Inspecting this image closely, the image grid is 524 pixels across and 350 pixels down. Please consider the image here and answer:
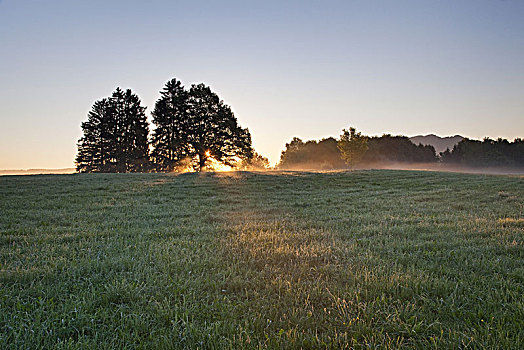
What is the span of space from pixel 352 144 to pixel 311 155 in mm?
45532

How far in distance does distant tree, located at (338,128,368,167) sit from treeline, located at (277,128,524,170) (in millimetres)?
226

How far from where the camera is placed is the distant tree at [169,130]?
47.1 metres

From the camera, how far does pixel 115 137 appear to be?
52219 mm

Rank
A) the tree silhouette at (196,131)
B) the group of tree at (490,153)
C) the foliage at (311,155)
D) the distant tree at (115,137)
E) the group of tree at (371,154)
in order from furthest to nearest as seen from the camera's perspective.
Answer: the foliage at (311,155), the group of tree at (371,154), the group of tree at (490,153), the distant tree at (115,137), the tree silhouette at (196,131)

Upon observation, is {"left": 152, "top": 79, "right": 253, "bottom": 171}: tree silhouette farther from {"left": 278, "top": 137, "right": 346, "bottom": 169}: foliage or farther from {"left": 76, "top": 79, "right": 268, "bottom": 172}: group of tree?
{"left": 278, "top": 137, "right": 346, "bottom": 169}: foliage

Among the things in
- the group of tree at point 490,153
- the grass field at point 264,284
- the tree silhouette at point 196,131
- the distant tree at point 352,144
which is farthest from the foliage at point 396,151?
the grass field at point 264,284

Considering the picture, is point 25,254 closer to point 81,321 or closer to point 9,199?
point 81,321

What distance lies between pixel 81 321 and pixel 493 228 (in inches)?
357

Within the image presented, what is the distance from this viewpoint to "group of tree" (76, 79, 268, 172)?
46.8 meters

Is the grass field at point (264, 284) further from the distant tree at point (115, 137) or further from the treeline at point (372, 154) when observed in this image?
the treeline at point (372, 154)

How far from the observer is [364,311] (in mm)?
3584

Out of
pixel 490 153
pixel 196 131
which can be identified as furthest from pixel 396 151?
pixel 196 131

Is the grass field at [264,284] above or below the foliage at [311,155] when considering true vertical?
below

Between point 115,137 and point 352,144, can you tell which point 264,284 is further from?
point 352,144
